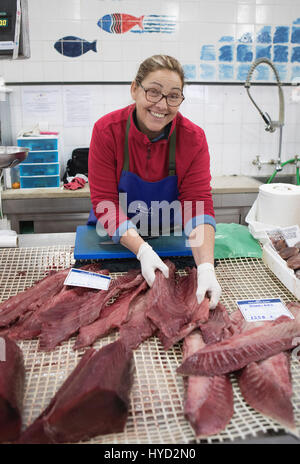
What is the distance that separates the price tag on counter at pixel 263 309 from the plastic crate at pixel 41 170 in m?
3.10

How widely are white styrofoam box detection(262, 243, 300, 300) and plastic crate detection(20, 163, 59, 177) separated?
2.81 metres

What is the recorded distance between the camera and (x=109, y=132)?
2357 mm

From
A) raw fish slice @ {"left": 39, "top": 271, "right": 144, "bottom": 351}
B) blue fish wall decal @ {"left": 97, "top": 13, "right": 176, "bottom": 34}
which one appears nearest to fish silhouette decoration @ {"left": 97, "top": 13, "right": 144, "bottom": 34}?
blue fish wall decal @ {"left": 97, "top": 13, "right": 176, "bottom": 34}

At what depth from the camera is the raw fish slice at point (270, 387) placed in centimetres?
117

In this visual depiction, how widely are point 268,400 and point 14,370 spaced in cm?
84

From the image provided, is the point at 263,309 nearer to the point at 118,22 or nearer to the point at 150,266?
the point at 150,266

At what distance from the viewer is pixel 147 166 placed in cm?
246

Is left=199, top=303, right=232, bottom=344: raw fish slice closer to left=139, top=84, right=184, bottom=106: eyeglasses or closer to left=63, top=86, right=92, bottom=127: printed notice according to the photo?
left=139, top=84, right=184, bottom=106: eyeglasses

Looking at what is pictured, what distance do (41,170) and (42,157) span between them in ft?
0.48

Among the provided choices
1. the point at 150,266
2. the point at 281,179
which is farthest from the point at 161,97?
the point at 281,179

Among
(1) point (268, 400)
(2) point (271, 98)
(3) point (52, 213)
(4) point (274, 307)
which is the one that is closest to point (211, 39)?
(2) point (271, 98)

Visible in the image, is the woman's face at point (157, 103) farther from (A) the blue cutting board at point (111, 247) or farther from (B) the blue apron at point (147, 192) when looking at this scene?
(A) the blue cutting board at point (111, 247)

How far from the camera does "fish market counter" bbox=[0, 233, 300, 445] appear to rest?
111 cm

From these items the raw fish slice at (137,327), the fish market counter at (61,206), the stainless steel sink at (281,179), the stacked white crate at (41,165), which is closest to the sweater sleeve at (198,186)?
the raw fish slice at (137,327)
